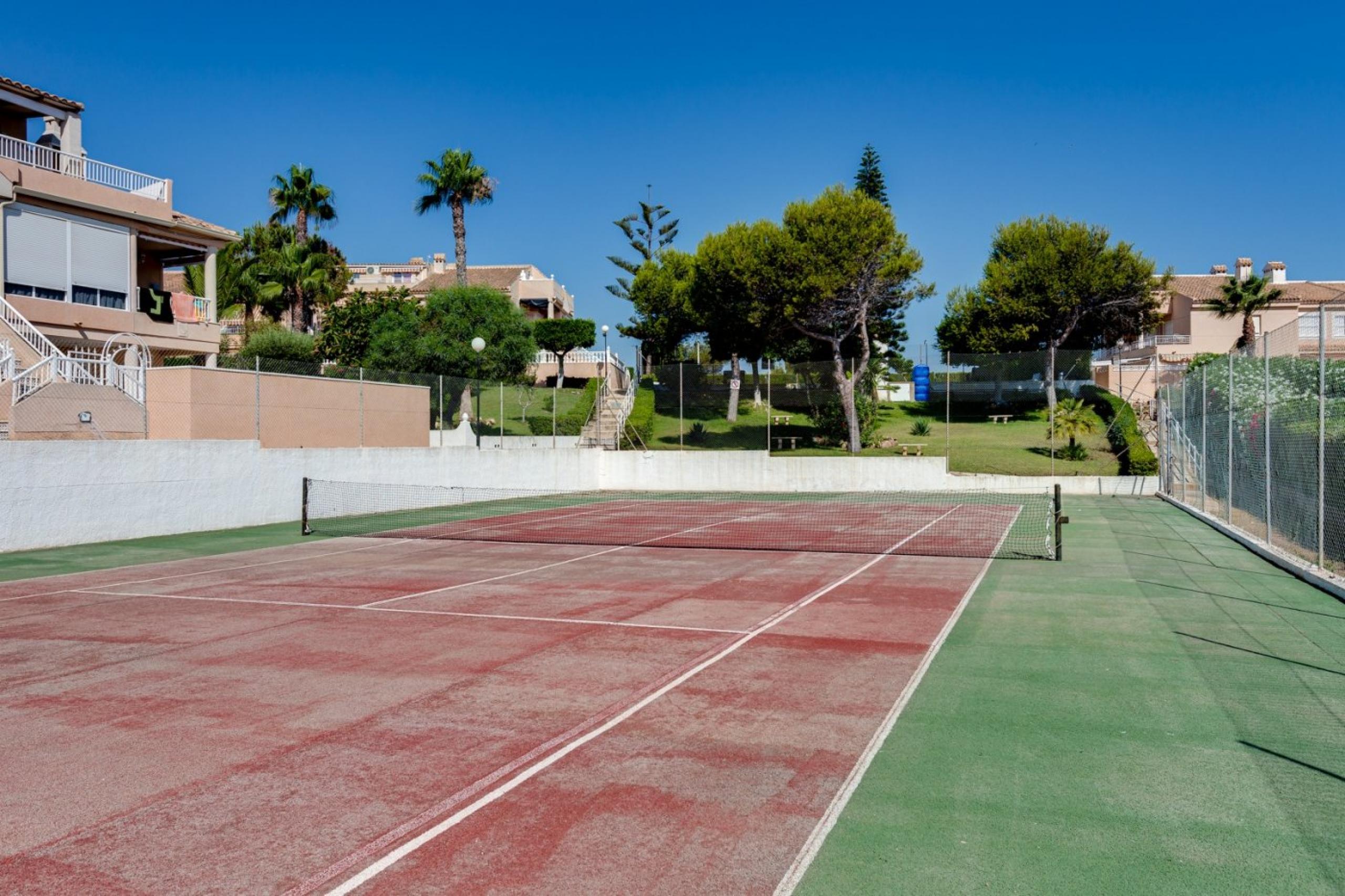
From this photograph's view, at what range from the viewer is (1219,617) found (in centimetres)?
1092

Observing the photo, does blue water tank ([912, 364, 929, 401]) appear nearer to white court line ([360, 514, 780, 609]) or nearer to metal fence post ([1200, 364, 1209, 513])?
metal fence post ([1200, 364, 1209, 513])

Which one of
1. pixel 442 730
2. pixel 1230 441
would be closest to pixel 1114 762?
pixel 442 730

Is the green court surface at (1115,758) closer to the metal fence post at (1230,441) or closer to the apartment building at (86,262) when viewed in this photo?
the metal fence post at (1230,441)

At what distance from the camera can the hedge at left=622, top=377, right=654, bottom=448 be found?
122ft

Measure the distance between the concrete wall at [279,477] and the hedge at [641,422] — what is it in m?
1.11

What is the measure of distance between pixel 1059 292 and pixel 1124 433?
539 inches

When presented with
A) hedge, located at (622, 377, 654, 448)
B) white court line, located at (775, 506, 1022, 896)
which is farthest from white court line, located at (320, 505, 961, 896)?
hedge, located at (622, 377, 654, 448)

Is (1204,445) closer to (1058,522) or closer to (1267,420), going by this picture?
(1267,420)

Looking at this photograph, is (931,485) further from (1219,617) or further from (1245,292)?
(1245,292)

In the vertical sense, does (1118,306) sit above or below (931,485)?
above

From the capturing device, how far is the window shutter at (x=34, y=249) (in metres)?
24.4

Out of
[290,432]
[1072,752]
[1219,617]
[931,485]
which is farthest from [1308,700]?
[931,485]

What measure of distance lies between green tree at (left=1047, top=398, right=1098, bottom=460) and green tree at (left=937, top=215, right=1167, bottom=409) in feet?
43.7

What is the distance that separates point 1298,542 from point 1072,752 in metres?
11.4
